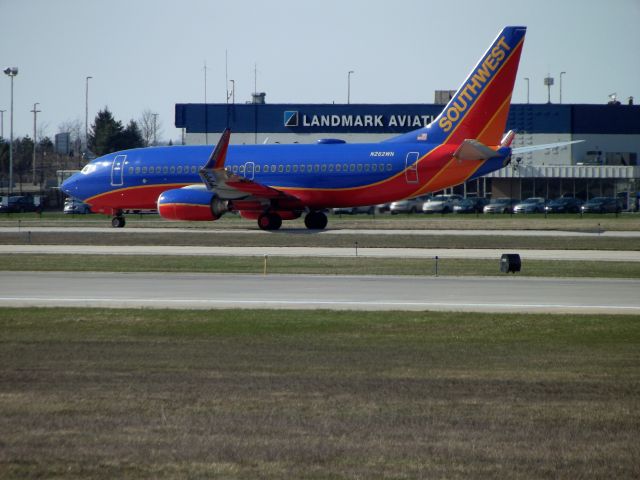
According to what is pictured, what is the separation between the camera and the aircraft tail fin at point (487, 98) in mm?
51656

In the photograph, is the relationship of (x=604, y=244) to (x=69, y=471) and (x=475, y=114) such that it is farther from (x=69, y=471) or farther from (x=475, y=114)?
Result: (x=69, y=471)

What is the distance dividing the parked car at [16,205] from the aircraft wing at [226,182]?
141 ft

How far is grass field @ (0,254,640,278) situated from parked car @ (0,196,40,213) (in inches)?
2086

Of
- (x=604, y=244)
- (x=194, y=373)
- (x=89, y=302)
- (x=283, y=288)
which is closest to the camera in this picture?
(x=194, y=373)

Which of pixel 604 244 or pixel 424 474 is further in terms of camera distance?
pixel 604 244

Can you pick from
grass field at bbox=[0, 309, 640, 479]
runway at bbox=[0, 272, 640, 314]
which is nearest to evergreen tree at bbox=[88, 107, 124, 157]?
runway at bbox=[0, 272, 640, 314]

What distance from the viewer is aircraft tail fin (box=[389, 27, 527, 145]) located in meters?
51.7

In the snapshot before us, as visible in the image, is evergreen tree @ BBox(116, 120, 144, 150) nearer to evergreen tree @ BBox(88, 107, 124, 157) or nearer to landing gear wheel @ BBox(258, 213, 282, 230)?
evergreen tree @ BBox(88, 107, 124, 157)

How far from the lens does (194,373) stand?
658 inches

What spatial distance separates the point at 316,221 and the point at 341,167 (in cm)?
372

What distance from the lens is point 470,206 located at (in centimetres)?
8981

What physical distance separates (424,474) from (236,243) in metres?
36.6

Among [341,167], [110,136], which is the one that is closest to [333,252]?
[341,167]

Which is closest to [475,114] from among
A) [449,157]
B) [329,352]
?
[449,157]
